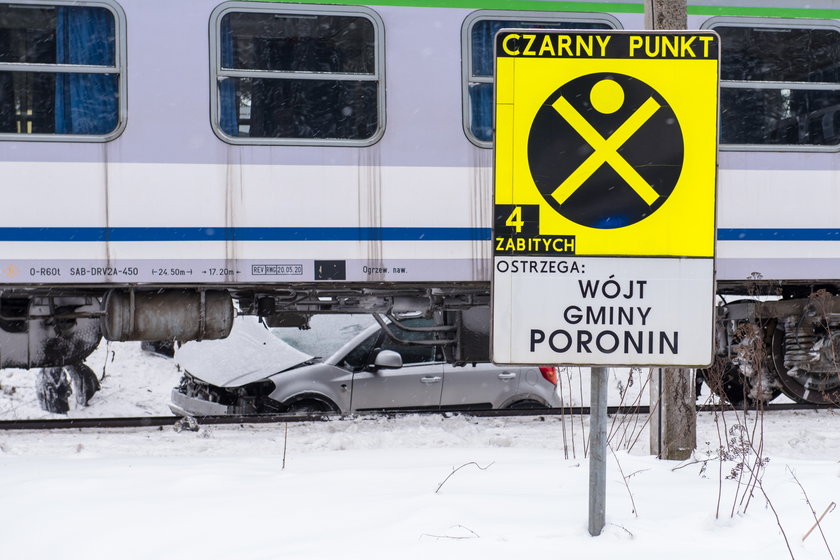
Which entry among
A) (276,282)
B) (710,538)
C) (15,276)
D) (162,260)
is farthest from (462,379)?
(710,538)

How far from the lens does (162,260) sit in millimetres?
6539

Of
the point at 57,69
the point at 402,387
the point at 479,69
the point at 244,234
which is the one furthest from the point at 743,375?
the point at 57,69

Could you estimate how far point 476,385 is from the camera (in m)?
8.90

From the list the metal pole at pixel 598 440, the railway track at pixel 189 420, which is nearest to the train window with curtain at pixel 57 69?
the railway track at pixel 189 420

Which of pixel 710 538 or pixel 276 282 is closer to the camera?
pixel 710 538

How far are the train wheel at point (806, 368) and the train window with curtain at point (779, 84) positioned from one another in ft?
5.43

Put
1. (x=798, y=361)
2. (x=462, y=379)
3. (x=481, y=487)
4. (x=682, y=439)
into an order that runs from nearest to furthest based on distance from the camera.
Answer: (x=481, y=487), (x=682, y=439), (x=798, y=361), (x=462, y=379)

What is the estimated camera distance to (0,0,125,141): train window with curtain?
21.3ft

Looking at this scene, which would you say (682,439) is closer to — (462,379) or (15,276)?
(462,379)

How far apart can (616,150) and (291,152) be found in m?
3.83

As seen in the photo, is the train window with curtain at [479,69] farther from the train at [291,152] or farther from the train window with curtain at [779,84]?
the train window with curtain at [779,84]

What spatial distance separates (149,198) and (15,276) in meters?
1.05

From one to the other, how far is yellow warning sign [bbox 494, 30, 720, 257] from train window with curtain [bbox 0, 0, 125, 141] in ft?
13.7

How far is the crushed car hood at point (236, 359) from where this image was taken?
8695mm
